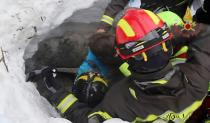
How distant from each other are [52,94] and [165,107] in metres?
1.00

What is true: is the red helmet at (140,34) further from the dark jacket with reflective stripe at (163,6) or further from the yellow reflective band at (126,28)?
the dark jacket with reflective stripe at (163,6)

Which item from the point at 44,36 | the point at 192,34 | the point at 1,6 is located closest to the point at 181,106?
the point at 192,34

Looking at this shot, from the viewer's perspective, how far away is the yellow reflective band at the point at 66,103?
3.36m

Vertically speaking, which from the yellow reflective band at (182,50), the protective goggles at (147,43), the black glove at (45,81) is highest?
the protective goggles at (147,43)

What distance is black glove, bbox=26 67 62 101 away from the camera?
361 centimetres

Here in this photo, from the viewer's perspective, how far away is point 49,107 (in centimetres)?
336

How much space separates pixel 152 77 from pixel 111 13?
4.30ft

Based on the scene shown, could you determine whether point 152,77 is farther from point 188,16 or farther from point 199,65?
point 188,16

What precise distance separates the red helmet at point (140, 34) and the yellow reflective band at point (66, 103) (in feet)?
2.38

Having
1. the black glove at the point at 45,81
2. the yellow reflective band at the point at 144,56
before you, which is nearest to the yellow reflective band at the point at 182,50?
the yellow reflective band at the point at 144,56

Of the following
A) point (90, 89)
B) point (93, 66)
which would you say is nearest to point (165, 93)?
point (90, 89)

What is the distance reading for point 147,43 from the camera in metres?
2.71

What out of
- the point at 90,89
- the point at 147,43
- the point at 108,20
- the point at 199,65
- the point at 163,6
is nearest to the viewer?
the point at 147,43

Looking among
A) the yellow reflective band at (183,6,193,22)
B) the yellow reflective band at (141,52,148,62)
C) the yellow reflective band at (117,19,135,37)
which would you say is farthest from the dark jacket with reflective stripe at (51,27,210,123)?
the yellow reflective band at (183,6,193,22)
